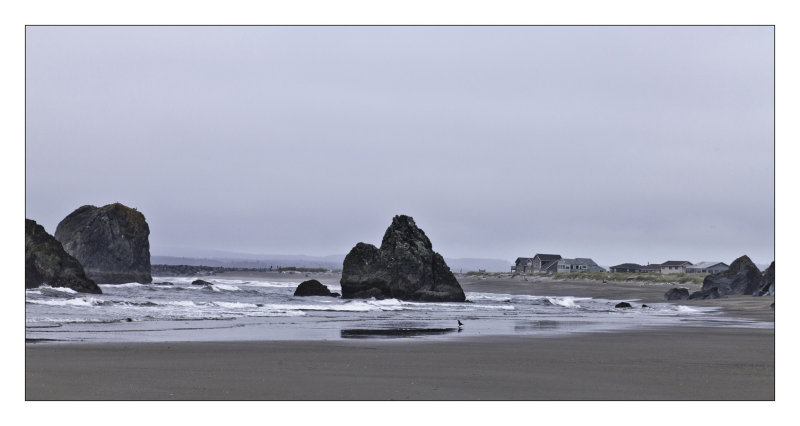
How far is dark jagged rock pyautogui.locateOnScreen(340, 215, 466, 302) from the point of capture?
50844mm

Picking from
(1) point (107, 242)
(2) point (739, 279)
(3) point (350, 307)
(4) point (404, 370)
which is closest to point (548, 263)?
(1) point (107, 242)

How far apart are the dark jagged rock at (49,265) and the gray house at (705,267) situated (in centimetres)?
13662

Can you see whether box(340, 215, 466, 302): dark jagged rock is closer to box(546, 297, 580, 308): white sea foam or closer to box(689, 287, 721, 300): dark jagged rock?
box(546, 297, 580, 308): white sea foam

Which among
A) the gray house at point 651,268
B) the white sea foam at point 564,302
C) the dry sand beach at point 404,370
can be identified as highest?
the dry sand beach at point 404,370

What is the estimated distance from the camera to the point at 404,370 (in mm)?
14352

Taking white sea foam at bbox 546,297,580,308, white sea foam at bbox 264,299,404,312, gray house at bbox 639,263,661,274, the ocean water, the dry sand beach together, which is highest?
the dry sand beach

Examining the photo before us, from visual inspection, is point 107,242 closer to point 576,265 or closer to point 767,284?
point 767,284

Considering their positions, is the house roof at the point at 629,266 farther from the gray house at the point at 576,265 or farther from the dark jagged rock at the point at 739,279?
the dark jagged rock at the point at 739,279

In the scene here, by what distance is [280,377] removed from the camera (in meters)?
13.2

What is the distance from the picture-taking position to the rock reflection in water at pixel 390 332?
22.8 m

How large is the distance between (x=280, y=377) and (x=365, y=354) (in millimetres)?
4076

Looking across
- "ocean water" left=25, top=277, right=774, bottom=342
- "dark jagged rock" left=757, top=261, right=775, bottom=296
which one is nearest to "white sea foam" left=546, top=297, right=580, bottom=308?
"dark jagged rock" left=757, top=261, right=775, bottom=296

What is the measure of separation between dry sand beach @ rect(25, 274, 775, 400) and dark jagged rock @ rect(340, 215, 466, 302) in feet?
98.6

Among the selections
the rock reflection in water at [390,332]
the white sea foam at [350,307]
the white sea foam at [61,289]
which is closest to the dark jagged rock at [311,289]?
the white sea foam at [350,307]
